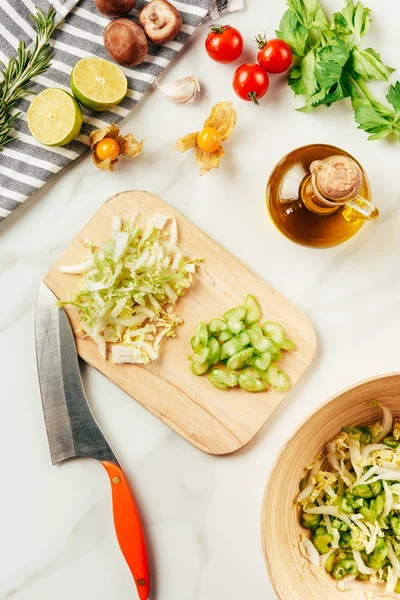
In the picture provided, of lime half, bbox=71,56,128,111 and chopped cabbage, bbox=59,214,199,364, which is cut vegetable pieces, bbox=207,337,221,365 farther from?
lime half, bbox=71,56,128,111

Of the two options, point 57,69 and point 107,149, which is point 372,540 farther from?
point 57,69

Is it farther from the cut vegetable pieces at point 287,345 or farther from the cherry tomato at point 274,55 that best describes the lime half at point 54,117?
the cut vegetable pieces at point 287,345

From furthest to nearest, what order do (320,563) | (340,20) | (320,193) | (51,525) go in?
(51,525) → (340,20) → (320,563) → (320,193)

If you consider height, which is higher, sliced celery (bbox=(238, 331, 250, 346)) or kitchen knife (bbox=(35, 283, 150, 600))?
sliced celery (bbox=(238, 331, 250, 346))

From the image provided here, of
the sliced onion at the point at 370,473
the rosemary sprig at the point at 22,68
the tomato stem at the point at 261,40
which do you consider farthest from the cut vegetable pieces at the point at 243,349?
the rosemary sprig at the point at 22,68

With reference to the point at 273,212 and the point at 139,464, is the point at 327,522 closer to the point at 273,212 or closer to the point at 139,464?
the point at 139,464

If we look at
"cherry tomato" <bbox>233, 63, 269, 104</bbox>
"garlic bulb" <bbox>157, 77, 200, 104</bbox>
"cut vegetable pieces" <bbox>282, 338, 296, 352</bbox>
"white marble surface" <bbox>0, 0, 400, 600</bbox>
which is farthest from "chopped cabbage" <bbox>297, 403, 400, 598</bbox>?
"garlic bulb" <bbox>157, 77, 200, 104</bbox>

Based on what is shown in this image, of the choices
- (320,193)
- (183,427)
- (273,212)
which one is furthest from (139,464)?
(320,193)
